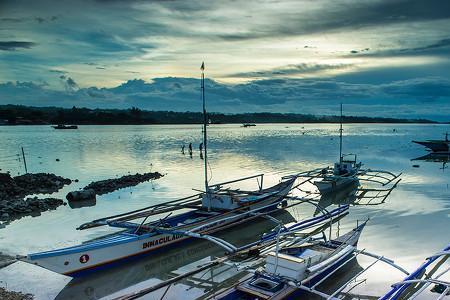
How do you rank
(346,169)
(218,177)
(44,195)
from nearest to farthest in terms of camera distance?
(44,195) → (346,169) → (218,177)

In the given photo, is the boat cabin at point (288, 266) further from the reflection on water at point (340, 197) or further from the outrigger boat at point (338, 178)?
the outrigger boat at point (338, 178)

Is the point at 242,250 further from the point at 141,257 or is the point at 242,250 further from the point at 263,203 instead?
the point at 263,203

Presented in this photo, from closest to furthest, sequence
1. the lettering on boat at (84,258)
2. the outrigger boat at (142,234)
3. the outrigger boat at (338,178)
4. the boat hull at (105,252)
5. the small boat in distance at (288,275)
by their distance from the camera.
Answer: the small boat in distance at (288,275) → the boat hull at (105,252) → the outrigger boat at (142,234) → the lettering on boat at (84,258) → the outrigger boat at (338,178)

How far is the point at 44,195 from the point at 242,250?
73.1ft

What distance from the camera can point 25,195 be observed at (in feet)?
100

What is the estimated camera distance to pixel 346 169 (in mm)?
35906

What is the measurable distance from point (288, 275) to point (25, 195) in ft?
86.0

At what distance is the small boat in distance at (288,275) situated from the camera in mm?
11398

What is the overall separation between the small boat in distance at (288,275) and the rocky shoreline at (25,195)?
56.3ft

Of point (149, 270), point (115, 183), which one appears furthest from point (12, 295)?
point (115, 183)

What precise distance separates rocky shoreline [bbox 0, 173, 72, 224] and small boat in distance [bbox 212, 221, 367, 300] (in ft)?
56.3

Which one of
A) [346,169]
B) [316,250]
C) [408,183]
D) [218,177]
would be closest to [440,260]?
[316,250]

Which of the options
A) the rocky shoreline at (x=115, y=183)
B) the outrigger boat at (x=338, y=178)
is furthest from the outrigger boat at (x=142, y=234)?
the rocky shoreline at (x=115, y=183)

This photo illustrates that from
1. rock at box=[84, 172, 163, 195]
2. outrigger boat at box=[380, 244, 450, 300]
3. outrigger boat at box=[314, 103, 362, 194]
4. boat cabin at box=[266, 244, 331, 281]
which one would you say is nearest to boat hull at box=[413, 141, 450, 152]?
outrigger boat at box=[314, 103, 362, 194]
